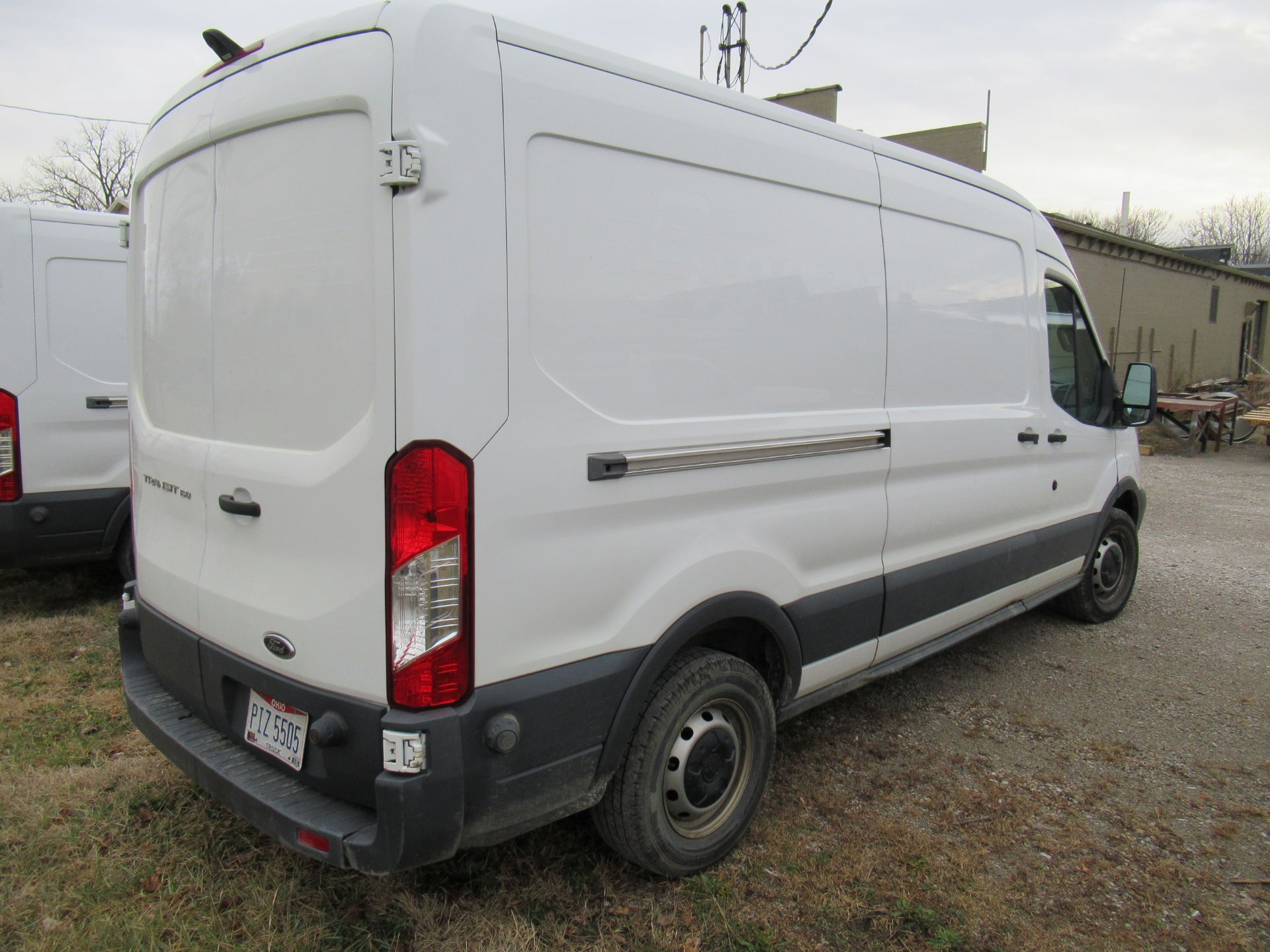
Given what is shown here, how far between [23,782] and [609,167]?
2936mm

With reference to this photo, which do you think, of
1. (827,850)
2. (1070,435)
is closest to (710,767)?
(827,850)

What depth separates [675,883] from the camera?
265 cm

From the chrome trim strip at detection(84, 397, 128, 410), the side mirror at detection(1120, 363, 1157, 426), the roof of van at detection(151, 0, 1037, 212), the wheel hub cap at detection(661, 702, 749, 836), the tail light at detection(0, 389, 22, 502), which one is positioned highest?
the roof of van at detection(151, 0, 1037, 212)

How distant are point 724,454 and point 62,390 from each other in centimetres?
417

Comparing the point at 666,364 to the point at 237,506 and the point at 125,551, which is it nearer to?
the point at 237,506

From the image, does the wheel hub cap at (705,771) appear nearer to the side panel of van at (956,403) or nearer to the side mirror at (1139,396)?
the side panel of van at (956,403)

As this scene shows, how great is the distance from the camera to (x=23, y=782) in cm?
305

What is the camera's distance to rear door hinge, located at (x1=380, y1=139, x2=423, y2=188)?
1.83 m

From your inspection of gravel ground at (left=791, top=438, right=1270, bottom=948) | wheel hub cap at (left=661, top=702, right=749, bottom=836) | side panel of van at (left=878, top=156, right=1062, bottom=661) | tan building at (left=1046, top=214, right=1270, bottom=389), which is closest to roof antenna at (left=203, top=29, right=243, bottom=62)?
side panel of van at (left=878, top=156, right=1062, bottom=661)

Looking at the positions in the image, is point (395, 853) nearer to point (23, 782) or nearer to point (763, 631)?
point (763, 631)

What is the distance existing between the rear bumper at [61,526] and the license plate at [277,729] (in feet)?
10.6

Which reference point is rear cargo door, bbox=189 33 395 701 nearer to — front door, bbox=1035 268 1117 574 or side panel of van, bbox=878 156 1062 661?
side panel of van, bbox=878 156 1062 661

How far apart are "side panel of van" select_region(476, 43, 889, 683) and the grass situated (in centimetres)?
66

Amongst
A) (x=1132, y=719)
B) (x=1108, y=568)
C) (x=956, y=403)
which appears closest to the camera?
(x=956, y=403)
